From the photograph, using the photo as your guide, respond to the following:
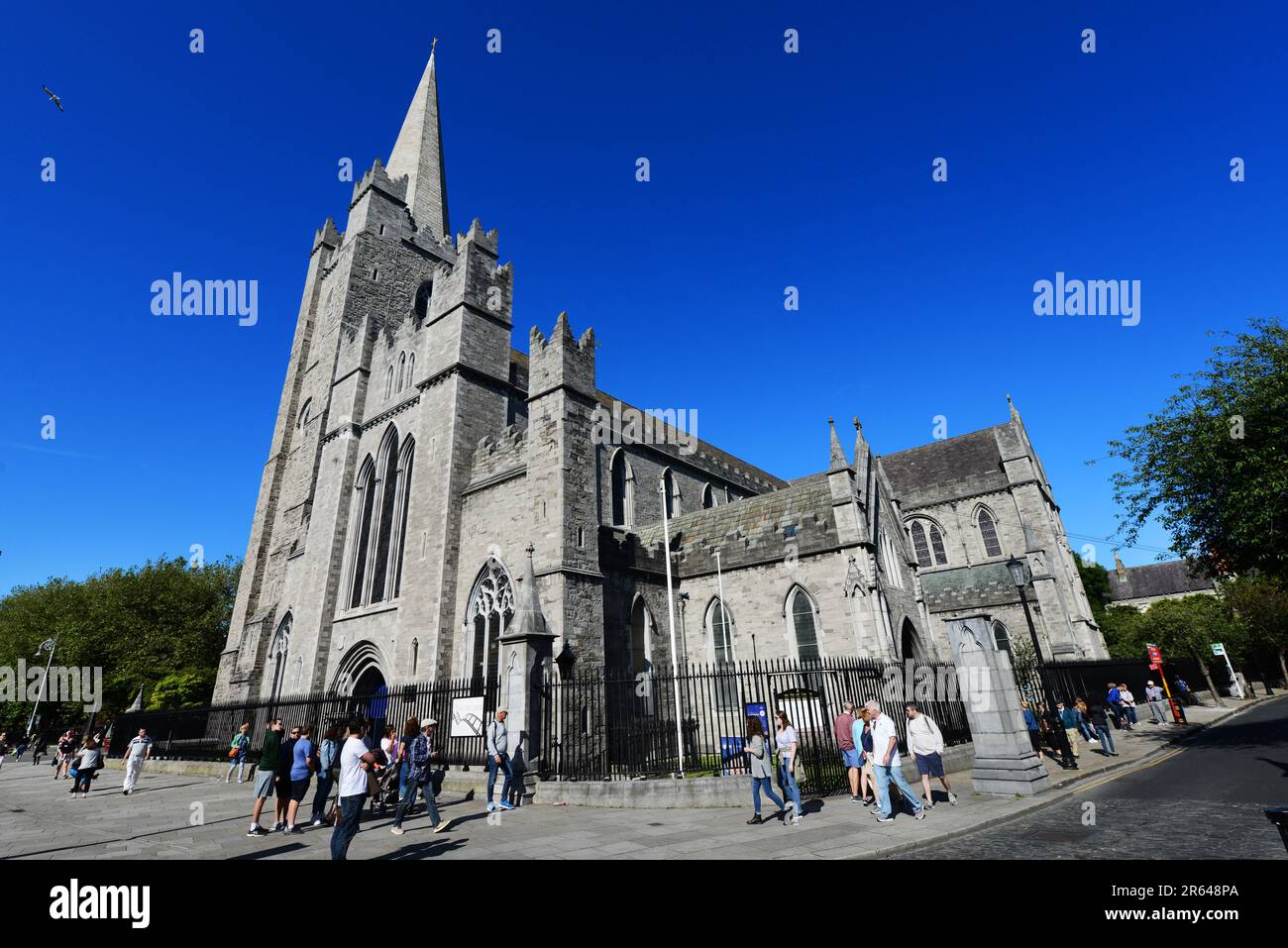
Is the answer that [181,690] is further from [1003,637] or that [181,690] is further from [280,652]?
[1003,637]

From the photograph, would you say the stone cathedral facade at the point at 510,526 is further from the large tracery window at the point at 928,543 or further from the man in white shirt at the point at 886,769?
the man in white shirt at the point at 886,769

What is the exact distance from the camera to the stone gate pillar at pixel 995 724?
1034cm

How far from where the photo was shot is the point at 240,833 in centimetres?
945

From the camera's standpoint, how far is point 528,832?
8773 mm

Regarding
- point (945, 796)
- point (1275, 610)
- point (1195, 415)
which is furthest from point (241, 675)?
point (1275, 610)

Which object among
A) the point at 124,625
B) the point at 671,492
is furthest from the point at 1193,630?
the point at 124,625

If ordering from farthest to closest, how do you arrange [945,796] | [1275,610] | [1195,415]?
[1275,610]
[1195,415]
[945,796]

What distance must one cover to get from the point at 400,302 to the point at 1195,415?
34336mm

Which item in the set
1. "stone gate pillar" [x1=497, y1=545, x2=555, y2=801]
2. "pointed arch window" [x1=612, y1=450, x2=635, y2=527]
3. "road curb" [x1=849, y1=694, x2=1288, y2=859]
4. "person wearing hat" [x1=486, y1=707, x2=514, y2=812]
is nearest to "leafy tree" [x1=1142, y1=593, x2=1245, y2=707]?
A: "road curb" [x1=849, y1=694, x2=1288, y2=859]

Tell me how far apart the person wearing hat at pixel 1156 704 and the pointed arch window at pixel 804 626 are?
17.9 metres

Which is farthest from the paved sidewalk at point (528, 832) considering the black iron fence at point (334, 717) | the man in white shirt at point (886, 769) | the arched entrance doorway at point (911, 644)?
the arched entrance doorway at point (911, 644)
